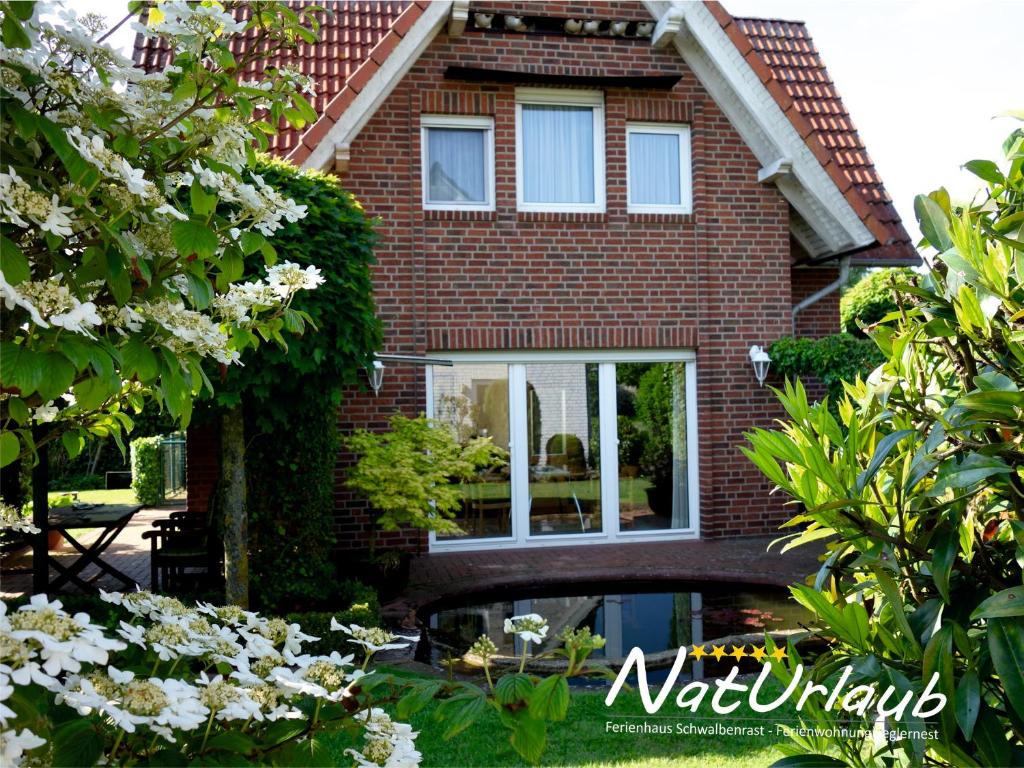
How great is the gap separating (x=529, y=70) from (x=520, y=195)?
1.49m

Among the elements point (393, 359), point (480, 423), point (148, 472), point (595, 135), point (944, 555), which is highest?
point (595, 135)

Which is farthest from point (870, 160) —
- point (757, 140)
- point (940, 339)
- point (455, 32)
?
point (940, 339)

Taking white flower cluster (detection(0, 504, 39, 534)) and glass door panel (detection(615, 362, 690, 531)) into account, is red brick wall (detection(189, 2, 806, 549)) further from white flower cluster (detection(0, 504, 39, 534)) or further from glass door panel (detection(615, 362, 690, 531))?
white flower cluster (detection(0, 504, 39, 534))

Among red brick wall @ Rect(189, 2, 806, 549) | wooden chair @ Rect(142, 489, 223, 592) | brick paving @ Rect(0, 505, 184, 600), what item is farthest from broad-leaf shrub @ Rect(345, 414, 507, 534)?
brick paving @ Rect(0, 505, 184, 600)

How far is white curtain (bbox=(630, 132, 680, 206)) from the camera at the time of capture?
10820 millimetres

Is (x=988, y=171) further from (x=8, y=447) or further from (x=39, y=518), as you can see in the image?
(x=39, y=518)

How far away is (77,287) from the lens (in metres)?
1.51

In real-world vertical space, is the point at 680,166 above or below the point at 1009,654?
above

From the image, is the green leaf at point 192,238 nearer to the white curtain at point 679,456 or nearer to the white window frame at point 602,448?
the white window frame at point 602,448

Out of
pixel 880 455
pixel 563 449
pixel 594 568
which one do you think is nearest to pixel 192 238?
pixel 880 455

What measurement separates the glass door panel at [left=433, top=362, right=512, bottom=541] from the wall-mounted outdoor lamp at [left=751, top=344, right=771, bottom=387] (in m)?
3.06

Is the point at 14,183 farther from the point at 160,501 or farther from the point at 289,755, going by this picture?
the point at 160,501

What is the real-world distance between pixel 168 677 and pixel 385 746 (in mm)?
412

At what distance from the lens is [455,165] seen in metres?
10.4
